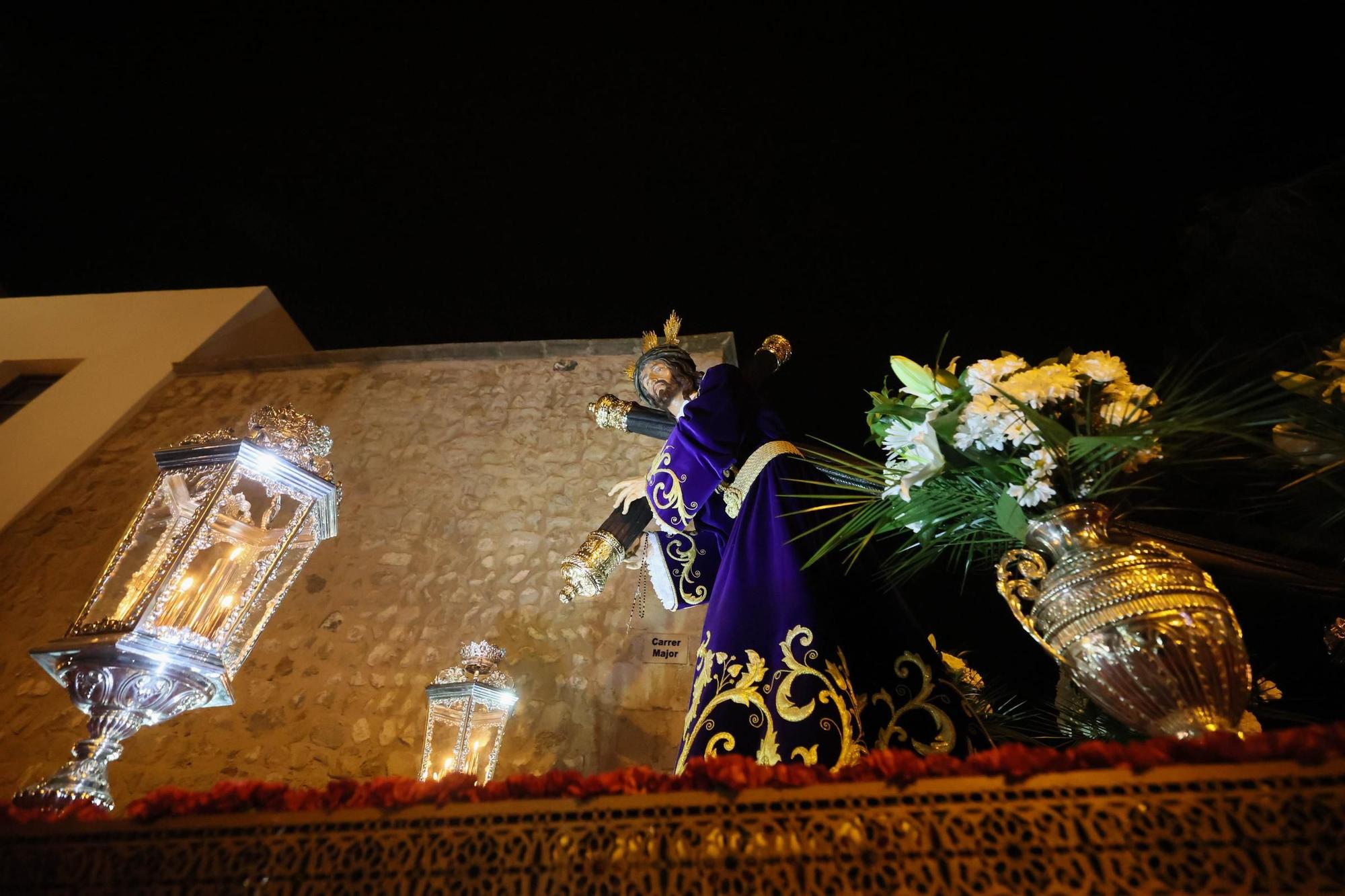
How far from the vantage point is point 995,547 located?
1711 millimetres

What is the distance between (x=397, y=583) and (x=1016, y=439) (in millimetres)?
3900

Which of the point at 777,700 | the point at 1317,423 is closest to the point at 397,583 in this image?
the point at 777,700

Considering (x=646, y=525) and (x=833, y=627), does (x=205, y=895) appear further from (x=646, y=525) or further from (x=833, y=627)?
(x=646, y=525)

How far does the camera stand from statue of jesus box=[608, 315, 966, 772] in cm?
138

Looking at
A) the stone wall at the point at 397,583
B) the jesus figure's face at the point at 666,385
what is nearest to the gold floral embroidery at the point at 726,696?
the jesus figure's face at the point at 666,385

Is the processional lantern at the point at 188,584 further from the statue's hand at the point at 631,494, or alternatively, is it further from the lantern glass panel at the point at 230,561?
the statue's hand at the point at 631,494

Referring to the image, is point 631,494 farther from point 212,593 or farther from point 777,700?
point 212,593

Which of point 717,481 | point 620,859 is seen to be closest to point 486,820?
point 620,859

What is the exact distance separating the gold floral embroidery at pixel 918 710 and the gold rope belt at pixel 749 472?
681 millimetres

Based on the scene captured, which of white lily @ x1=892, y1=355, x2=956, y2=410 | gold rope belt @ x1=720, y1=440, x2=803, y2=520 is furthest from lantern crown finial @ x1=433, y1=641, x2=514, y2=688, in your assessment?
white lily @ x1=892, y1=355, x2=956, y2=410

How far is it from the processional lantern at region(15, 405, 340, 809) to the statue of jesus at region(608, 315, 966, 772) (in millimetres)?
1073

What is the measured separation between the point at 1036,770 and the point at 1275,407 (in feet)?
3.66

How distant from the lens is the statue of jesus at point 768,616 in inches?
54.4

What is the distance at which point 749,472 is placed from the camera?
6.71 feet
